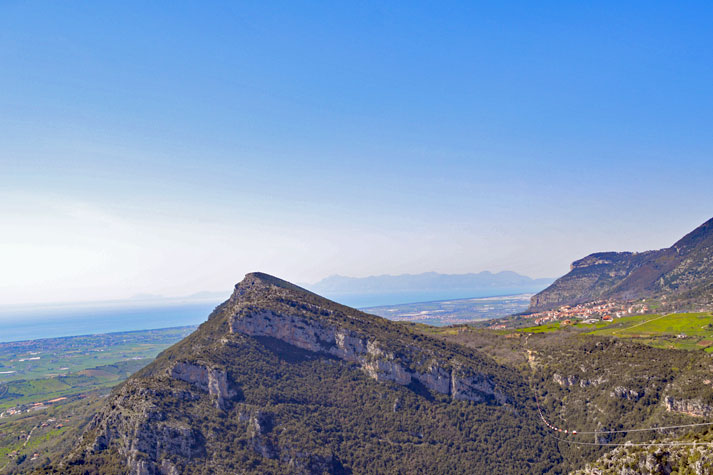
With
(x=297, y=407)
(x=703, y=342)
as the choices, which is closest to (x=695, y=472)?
(x=297, y=407)

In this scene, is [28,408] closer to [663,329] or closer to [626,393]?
[626,393]

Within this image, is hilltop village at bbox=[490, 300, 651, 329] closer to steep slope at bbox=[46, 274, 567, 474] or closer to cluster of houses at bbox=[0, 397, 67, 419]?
steep slope at bbox=[46, 274, 567, 474]

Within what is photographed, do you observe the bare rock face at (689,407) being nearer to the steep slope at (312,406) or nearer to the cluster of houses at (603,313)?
the steep slope at (312,406)

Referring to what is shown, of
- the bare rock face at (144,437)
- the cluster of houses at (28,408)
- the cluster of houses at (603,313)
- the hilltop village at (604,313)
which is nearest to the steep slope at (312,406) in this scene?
the bare rock face at (144,437)

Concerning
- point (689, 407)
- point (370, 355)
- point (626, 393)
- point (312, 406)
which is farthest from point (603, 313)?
point (312, 406)

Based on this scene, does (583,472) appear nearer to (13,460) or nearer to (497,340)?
(497,340)

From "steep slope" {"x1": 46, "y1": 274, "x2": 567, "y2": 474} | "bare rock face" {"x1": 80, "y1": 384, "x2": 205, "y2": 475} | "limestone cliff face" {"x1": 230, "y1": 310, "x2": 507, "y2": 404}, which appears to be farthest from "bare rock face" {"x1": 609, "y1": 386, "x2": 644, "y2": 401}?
"bare rock face" {"x1": 80, "y1": 384, "x2": 205, "y2": 475}

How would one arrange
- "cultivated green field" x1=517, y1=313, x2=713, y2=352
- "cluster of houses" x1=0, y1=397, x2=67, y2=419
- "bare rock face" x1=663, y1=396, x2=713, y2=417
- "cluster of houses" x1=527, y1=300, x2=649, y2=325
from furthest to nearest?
"cluster of houses" x1=0, y1=397, x2=67, y2=419 → "cluster of houses" x1=527, y1=300, x2=649, y2=325 → "cultivated green field" x1=517, y1=313, x2=713, y2=352 → "bare rock face" x1=663, y1=396, x2=713, y2=417

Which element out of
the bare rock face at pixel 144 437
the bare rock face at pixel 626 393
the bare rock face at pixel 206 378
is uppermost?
the bare rock face at pixel 206 378
